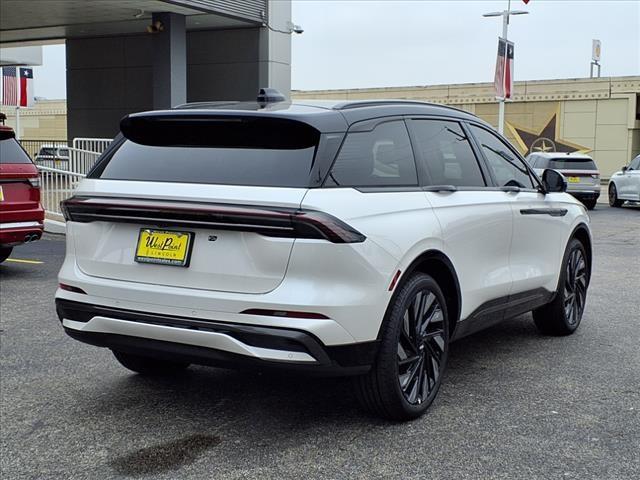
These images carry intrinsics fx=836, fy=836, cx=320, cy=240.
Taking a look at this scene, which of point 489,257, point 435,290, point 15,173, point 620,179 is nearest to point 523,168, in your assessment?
point 489,257

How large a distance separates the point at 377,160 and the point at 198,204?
1004 mm

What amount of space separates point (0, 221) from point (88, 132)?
15601 millimetres

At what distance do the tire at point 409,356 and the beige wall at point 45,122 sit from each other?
51155mm

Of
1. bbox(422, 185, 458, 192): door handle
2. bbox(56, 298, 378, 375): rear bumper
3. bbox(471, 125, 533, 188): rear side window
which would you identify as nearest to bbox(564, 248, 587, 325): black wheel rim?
bbox(471, 125, 533, 188): rear side window

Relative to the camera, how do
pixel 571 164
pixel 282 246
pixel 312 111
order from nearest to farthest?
1. pixel 282 246
2. pixel 312 111
3. pixel 571 164

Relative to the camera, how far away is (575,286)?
264 inches

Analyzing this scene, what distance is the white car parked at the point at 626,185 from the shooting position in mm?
22703

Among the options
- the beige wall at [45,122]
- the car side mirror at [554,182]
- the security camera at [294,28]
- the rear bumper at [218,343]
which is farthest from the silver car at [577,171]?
the beige wall at [45,122]

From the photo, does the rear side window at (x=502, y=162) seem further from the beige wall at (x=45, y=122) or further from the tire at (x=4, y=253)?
the beige wall at (x=45, y=122)

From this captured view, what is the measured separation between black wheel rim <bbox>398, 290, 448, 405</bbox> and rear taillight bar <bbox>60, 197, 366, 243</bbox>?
0.67 m

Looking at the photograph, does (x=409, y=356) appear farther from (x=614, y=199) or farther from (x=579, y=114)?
(x=579, y=114)

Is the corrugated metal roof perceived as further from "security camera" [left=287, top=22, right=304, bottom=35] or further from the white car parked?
the white car parked

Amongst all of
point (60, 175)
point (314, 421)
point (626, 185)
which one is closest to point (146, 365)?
point (314, 421)

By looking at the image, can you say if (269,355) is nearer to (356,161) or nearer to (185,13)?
(356,161)
